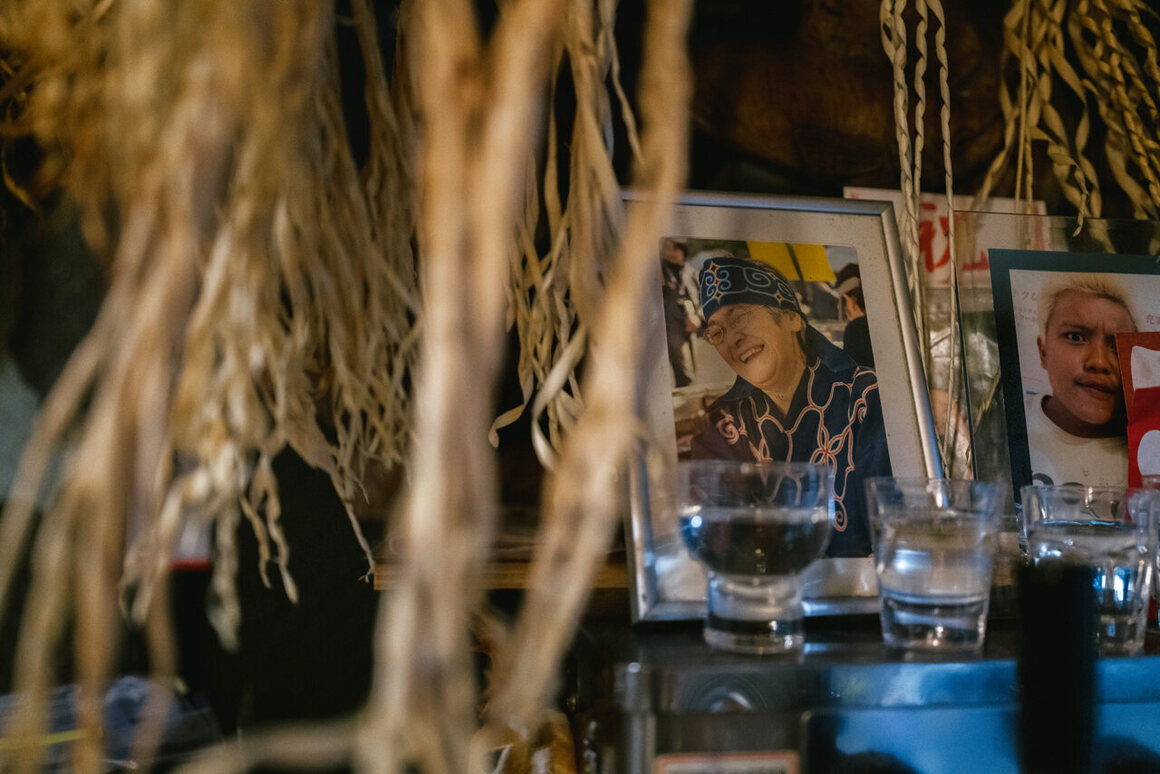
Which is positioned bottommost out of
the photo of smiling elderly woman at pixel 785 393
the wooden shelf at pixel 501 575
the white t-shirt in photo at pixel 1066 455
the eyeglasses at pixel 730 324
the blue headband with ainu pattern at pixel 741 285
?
the wooden shelf at pixel 501 575

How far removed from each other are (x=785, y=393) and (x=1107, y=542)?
0.27 m

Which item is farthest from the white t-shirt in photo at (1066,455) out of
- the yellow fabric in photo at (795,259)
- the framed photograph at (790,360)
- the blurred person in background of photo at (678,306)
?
the blurred person in background of photo at (678,306)

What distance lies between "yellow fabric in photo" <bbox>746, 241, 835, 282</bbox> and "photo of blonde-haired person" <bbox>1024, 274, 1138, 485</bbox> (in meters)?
0.23

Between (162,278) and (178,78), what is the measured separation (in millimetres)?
90

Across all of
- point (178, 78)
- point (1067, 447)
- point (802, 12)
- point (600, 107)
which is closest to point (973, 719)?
point (1067, 447)

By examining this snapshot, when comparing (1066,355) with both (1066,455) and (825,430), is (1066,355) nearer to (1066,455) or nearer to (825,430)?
(1066,455)

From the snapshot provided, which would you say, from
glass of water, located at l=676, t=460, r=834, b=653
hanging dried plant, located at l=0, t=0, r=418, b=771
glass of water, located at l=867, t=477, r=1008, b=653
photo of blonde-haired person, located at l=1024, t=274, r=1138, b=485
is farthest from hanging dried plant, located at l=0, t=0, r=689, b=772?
photo of blonde-haired person, located at l=1024, t=274, r=1138, b=485

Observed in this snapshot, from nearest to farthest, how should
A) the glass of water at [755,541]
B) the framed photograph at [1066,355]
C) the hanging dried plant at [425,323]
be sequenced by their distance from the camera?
the hanging dried plant at [425,323] → the glass of water at [755,541] → the framed photograph at [1066,355]

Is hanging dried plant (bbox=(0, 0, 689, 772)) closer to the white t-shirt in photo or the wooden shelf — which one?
the wooden shelf

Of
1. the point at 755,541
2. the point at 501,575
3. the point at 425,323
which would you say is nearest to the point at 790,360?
the point at 755,541

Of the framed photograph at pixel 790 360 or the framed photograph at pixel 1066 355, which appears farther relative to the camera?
the framed photograph at pixel 1066 355

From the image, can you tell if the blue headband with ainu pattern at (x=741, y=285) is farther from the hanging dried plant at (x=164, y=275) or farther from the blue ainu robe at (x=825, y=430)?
the hanging dried plant at (x=164, y=275)

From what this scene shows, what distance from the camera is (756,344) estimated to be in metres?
0.71

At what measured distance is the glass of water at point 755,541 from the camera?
556mm
